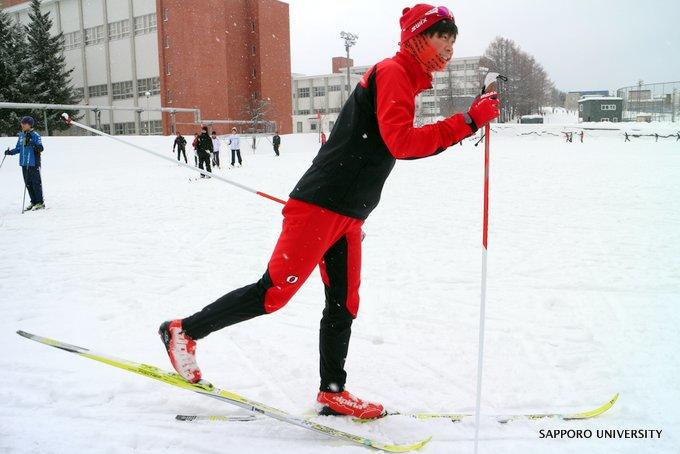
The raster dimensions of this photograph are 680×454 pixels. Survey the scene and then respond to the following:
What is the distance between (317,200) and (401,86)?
0.65 meters

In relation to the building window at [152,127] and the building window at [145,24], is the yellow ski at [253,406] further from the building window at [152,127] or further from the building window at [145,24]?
the building window at [145,24]

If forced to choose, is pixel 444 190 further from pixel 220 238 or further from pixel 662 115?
pixel 662 115

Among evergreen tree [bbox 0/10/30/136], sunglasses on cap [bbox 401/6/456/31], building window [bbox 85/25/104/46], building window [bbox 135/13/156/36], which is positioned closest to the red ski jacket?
sunglasses on cap [bbox 401/6/456/31]

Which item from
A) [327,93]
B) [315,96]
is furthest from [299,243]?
[315,96]

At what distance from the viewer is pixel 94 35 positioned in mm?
47500

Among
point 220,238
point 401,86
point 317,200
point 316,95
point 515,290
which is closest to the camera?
point 401,86

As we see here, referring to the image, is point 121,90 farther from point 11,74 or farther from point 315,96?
point 315,96

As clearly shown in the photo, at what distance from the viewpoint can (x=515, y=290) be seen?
185 inches

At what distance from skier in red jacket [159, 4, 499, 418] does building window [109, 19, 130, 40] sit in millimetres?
50798

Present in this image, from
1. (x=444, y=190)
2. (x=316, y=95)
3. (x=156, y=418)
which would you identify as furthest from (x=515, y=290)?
(x=316, y=95)

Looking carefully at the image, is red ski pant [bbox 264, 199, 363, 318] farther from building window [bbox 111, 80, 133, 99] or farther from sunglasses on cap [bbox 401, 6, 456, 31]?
building window [bbox 111, 80, 133, 99]

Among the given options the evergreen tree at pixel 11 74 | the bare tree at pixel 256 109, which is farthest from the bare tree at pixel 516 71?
the evergreen tree at pixel 11 74

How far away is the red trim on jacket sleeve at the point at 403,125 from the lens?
83.1 inches

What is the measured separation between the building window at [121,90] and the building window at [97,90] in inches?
33.0
